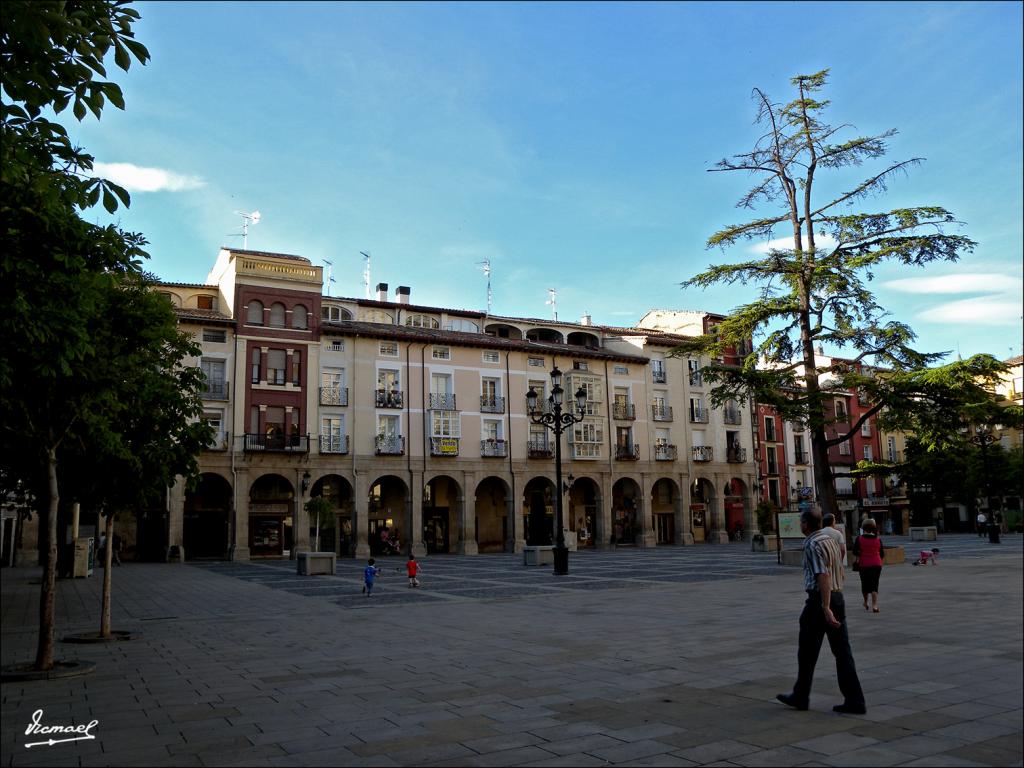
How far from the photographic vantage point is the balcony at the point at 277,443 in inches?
1588

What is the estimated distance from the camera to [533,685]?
8.22 meters

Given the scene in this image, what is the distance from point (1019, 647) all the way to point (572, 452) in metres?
45.8

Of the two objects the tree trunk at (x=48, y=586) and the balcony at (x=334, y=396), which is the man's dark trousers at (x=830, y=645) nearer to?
the tree trunk at (x=48, y=586)

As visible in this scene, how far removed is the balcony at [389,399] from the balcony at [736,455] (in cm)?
2508

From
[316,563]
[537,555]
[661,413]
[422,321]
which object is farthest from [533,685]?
[661,413]

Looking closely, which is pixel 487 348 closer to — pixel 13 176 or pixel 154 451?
pixel 154 451

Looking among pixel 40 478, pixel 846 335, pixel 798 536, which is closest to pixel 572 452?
pixel 798 536

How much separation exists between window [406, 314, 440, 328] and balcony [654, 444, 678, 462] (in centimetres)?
1698

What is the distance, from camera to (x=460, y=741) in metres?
6.11

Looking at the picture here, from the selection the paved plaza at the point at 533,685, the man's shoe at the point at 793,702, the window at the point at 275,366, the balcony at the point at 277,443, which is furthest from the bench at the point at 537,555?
the man's shoe at the point at 793,702

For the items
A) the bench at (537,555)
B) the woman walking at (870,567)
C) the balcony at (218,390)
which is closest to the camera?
the woman walking at (870,567)

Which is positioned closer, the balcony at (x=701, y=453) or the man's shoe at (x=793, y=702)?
the man's shoe at (x=793, y=702)

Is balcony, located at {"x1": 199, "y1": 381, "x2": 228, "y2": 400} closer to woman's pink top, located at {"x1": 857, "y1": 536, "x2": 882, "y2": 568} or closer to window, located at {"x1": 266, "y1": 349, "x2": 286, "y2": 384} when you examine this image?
window, located at {"x1": 266, "y1": 349, "x2": 286, "y2": 384}

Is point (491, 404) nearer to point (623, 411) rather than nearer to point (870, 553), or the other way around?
point (623, 411)
